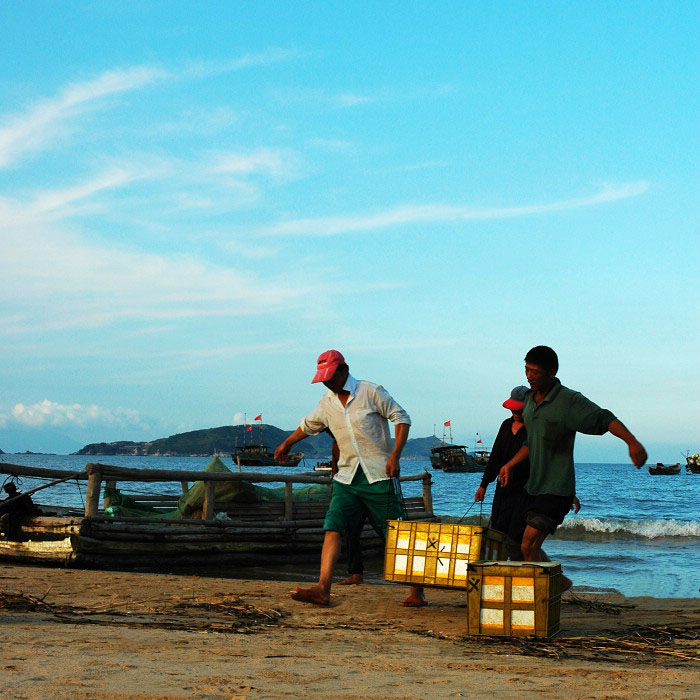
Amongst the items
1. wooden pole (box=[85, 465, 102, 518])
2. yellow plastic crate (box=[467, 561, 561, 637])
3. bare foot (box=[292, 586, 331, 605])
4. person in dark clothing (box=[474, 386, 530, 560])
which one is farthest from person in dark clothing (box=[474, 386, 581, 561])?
wooden pole (box=[85, 465, 102, 518])

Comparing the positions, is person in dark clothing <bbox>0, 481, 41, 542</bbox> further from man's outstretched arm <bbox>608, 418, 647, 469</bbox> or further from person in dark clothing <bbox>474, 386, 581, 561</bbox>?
man's outstretched arm <bbox>608, 418, 647, 469</bbox>

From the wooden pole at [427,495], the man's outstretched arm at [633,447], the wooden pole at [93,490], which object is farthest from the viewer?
the wooden pole at [427,495]

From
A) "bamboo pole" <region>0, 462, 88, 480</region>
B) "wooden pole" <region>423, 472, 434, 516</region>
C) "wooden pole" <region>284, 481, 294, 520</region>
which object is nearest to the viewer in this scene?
"bamboo pole" <region>0, 462, 88, 480</region>

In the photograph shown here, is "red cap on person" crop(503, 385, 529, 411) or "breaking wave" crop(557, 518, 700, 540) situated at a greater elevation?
"red cap on person" crop(503, 385, 529, 411)

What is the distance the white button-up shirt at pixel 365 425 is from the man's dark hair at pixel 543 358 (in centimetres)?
109

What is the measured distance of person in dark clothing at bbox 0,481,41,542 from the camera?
1130cm

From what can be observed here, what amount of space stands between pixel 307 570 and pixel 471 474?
10296cm

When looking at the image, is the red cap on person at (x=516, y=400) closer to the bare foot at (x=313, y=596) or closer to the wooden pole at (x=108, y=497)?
the bare foot at (x=313, y=596)

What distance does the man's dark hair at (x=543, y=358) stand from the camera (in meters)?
6.07

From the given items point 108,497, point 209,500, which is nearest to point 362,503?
A: point 209,500

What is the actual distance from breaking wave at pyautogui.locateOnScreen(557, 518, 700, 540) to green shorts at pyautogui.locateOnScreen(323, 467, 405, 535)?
47.8 ft

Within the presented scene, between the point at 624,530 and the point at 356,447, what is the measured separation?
17352 mm

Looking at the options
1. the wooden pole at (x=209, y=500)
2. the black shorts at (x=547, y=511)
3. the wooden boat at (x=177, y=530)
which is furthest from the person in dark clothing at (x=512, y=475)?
the wooden pole at (x=209, y=500)

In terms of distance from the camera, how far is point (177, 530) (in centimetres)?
1143
